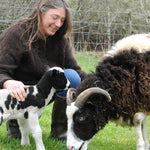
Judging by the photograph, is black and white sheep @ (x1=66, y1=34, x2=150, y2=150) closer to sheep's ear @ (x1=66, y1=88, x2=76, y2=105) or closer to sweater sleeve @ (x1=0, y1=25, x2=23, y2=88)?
sheep's ear @ (x1=66, y1=88, x2=76, y2=105)

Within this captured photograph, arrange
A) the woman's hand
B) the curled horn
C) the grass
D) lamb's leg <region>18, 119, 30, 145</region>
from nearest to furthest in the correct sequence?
1. the woman's hand
2. the curled horn
3. lamb's leg <region>18, 119, 30, 145</region>
4. the grass

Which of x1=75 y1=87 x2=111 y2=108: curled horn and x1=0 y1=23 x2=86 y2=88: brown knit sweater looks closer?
x1=75 y1=87 x2=111 y2=108: curled horn

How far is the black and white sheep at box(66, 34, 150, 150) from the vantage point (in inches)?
147

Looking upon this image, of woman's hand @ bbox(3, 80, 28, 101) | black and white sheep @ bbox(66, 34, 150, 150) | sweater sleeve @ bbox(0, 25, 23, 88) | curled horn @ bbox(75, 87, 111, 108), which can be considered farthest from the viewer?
sweater sleeve @ bbox(0, 25, 23, 88)

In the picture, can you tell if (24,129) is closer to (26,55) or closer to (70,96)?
(70,96)

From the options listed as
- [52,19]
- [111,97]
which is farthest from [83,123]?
[52,19]

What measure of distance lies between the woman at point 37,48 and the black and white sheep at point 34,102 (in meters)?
0.13

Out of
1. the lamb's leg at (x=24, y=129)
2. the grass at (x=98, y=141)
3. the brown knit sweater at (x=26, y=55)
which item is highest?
the brown knit sweater at (x=26, y=55)

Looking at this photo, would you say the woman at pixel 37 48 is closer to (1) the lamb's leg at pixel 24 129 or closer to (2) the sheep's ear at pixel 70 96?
(2) the sheep's ear at pixel 70 96

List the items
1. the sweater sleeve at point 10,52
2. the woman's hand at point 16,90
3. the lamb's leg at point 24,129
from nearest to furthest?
the woman's hand at point 16,90 → the sweater sleeve at point 10,52 → the lamb's leg at point 24,129

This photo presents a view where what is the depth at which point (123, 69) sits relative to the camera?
13.0 ft

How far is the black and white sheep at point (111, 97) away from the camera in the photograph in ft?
12.3

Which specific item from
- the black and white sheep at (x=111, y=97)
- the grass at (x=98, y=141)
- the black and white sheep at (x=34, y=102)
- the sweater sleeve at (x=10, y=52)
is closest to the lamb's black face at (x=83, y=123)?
Answer: the black and white sheep at (x=111, y=97)

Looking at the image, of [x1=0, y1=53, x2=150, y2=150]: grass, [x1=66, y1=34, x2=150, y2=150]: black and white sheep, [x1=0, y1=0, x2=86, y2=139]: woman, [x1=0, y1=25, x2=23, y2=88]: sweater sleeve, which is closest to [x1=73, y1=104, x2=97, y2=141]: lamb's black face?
[x1=66, y1=34, x2=150, y2=150]: black and white sheep
